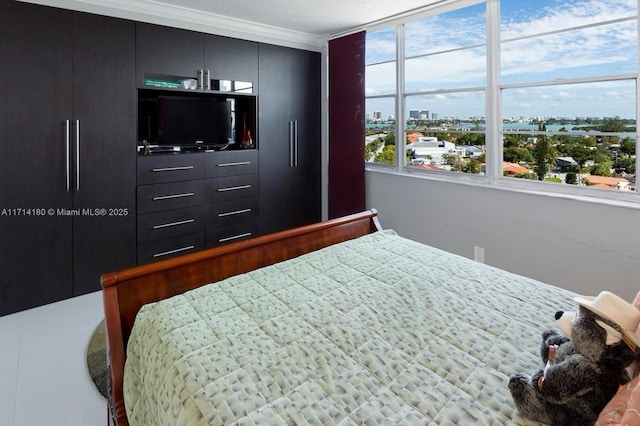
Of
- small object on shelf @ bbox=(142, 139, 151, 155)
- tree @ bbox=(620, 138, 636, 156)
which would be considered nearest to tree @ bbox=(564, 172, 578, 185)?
tree @ bbox=(620, 138, 636, 156)

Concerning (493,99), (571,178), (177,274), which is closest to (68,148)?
(177,274)

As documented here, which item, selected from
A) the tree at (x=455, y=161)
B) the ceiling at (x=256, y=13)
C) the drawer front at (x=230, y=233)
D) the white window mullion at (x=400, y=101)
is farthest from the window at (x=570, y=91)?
the drawer front at (x=230, y=233)

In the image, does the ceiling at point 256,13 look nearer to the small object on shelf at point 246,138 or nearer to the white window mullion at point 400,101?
the white window mullion at point 400,101

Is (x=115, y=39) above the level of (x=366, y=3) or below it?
below

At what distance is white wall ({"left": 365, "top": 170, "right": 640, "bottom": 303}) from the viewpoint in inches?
102

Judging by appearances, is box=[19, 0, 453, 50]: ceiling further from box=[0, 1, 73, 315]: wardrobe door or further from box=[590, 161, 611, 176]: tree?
box=[590, 161, 611, 176]: tree

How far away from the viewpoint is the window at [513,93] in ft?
8.61

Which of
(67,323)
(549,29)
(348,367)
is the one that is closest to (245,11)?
(549,29)

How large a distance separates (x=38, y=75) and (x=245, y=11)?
1705 millimetres

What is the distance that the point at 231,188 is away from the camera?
399 cm

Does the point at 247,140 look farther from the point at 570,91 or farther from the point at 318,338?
the point at 318,338

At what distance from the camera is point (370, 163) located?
4.36 metres

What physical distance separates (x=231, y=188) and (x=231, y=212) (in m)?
0.24

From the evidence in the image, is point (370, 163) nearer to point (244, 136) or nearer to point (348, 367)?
point (244, 136)
